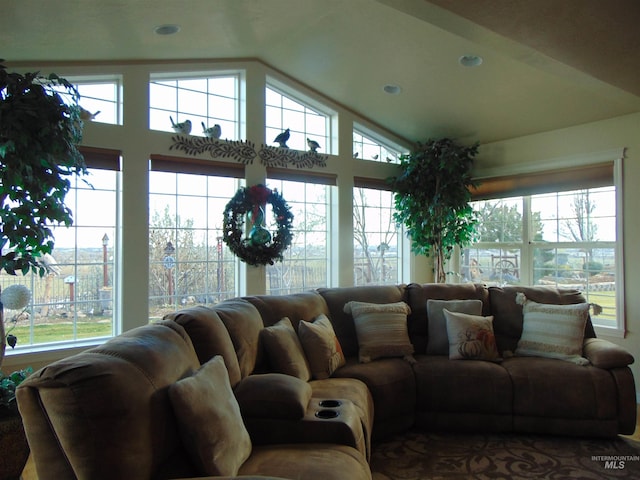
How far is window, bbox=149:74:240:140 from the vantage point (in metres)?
3.86

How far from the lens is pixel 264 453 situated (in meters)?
1.69

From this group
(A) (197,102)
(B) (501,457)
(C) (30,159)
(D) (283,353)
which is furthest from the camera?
(A) (197,102)

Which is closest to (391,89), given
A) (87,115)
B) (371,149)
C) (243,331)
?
(371,149)

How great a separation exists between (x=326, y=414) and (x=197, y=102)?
10.6 ft

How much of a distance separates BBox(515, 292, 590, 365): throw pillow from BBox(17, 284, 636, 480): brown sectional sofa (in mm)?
90

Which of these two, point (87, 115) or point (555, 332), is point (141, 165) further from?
point (555, 332)

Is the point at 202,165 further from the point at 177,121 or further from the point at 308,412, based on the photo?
the point at 308,412

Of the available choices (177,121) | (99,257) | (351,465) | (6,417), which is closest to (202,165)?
(177,121)

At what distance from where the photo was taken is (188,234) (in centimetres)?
399

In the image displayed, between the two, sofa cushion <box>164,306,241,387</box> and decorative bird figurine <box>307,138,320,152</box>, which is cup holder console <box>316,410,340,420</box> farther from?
decorative bird figurine <box>307,138,320,152</box>

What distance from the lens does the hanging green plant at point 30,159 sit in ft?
7.36

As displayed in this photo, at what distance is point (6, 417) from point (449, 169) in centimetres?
405

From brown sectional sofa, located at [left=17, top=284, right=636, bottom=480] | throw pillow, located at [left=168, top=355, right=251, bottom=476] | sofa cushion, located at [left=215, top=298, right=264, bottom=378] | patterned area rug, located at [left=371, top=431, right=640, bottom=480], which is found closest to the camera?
brown sectional sofa, located at [left=17, top=284, right=636, bottom=480]

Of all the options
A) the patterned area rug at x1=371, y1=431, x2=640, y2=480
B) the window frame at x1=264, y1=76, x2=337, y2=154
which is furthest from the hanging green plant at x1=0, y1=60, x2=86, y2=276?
the patterned area rug at x1=371, y1=431, x2=640, y2=480
